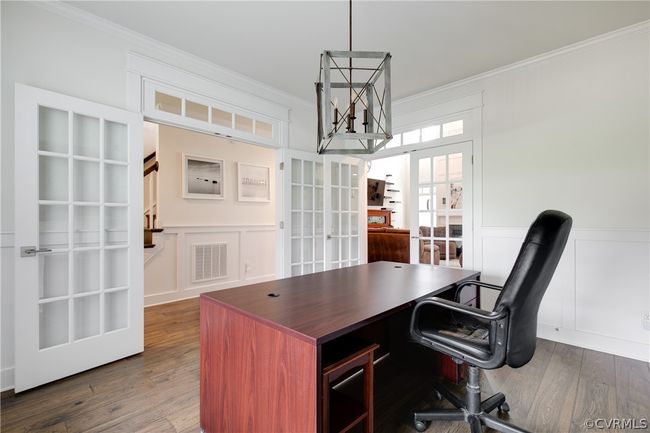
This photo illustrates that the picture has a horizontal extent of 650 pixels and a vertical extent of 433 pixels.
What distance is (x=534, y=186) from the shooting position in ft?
9.46

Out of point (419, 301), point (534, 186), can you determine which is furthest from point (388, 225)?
point (419, 301)

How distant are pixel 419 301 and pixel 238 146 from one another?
4.00m

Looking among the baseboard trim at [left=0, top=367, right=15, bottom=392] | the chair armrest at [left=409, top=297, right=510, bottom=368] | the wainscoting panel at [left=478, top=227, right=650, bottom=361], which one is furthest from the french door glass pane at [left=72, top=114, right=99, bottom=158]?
the wainscoting panel at [left=478, top=227, right=650, bottom=361]

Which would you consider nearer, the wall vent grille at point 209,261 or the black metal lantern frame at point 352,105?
the black metal lantern frame at point 352,105

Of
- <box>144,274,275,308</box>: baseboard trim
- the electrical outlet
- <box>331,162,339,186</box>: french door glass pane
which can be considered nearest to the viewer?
the electrical outlet

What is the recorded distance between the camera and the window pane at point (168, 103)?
2688 mm

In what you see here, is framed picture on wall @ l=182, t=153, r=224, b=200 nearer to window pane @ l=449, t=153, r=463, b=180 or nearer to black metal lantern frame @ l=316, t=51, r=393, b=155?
black metal lantern frame @ l=316, t=51, r=393, b=155

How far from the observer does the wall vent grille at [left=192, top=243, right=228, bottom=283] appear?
4277 millimetres

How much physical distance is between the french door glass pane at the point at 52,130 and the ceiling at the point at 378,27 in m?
0.81

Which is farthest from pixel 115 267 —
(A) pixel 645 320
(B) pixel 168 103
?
(A) pixel 645 320

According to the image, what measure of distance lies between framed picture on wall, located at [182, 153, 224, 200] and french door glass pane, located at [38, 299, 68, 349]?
7.37 feet

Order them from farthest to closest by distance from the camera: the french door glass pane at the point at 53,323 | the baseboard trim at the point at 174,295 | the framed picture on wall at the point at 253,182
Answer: the framed picture on wall at the point at 253,182 → the baseboard trim at the point at 174,295 → the french door glass pane at the point at 53,323

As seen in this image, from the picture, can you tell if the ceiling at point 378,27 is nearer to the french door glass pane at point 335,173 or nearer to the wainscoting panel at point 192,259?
the french door glass pane at point 335,173

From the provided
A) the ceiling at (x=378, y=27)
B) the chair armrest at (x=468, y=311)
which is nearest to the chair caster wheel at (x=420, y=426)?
the chair armrest at (x=468, y=311)
